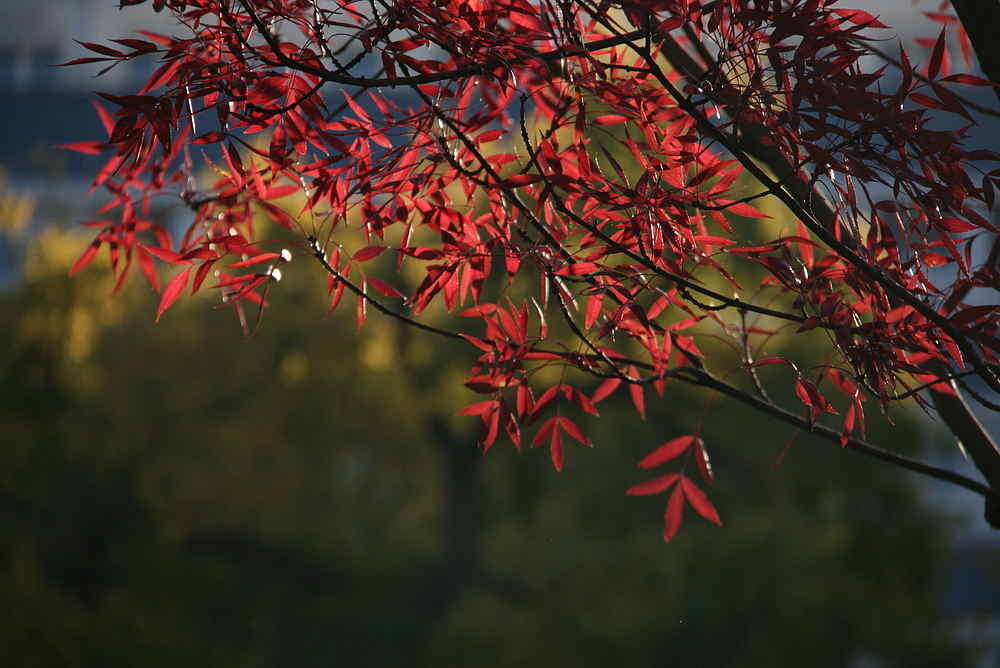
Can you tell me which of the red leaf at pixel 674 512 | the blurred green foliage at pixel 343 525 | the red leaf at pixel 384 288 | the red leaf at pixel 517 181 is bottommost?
the blurred green foliage at pixel 343 525

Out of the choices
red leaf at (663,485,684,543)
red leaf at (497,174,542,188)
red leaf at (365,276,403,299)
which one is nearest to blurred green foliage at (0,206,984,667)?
red leaf at (663,485,684,543)

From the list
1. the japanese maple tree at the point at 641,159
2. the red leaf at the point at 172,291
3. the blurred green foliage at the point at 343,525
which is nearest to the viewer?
the japanese maple tree at the point at 641,159

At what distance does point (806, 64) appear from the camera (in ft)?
2.08

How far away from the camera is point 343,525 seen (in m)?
4.22

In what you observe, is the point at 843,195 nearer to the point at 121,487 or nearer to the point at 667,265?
the point at 667,265

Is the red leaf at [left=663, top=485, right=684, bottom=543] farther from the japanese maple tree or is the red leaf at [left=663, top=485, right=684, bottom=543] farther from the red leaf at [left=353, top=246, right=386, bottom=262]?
the red leaf at [left=353, top=246, right=386, bottom=262]

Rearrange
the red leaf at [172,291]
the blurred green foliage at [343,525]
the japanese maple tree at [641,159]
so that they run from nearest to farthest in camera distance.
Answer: the japanese maple tree at [641,159]
the red leaf at [172,291]
the blurred green foliage at [343,525]

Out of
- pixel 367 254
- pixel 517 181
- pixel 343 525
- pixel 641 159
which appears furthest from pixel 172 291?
pixel 343 525

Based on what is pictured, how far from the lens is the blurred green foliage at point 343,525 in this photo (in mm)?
3605

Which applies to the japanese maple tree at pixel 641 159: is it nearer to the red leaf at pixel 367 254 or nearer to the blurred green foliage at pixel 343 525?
the red leaf at pixel 367 254

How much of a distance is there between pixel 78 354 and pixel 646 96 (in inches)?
165

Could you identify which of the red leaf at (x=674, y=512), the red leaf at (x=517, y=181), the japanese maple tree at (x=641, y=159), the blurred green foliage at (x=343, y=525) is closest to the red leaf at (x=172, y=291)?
the japanese maple tree at (x=641, y=159)

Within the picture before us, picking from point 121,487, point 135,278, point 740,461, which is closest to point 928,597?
point 740,461

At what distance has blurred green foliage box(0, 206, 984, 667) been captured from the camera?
361 centimetres
